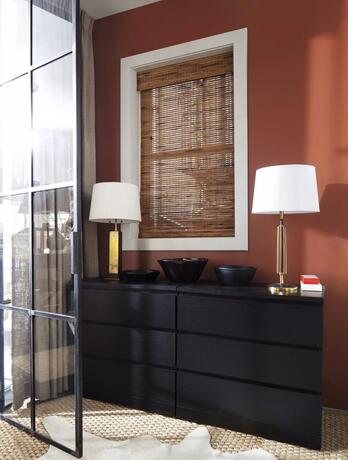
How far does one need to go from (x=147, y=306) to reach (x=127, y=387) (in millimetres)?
525

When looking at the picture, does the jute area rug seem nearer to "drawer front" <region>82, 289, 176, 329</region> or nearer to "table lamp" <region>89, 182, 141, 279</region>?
"drawer front" <region>82, 289, 176, 329</region>

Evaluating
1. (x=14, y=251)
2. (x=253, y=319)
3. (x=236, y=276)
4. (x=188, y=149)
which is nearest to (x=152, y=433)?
(x=253, y=319)

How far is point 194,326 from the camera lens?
7.28 feet

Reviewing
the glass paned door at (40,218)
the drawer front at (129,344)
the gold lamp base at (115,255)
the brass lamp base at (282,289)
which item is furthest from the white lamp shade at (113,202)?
the brass lamp base at (282,289)

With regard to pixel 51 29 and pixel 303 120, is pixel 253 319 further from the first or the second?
pixel 51 29

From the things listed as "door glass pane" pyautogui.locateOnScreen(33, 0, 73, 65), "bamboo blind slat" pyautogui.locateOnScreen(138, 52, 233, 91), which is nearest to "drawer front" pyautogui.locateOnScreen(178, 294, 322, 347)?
"door glass pane" pyautogui.locateOnScreen(33, 0, 73, 65)

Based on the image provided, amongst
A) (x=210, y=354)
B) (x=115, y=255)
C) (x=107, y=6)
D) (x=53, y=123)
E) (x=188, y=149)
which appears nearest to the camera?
(x=53, y=123)

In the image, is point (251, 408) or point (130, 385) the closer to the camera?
point (251, 408)

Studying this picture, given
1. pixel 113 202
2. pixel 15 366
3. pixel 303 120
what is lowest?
pixel 15 366

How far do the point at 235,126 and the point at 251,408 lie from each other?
5.56ft

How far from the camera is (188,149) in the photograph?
9.42 feet

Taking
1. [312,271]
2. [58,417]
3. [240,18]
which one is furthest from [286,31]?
[58,417]

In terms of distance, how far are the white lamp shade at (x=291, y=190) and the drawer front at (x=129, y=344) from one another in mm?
934

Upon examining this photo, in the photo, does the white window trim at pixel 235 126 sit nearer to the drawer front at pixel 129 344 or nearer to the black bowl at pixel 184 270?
the black bowl at pixel 184 270
